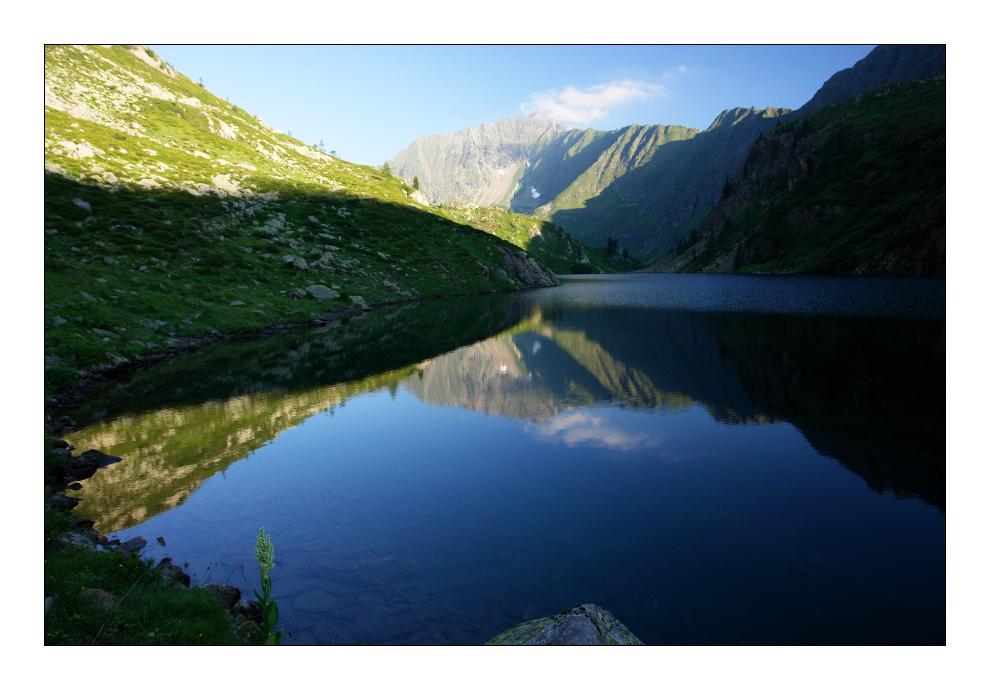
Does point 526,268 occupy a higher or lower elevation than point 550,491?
higher

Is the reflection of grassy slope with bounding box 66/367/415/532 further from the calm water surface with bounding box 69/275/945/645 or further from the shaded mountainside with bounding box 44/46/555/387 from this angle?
the shaded mountainside with bounding box 44/46/555/387

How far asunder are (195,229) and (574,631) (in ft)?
245

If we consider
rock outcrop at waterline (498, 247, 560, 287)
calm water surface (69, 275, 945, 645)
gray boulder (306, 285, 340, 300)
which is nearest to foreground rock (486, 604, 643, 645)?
calm water surface (69, 275, 945, 645)

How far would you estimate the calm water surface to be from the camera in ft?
30.6

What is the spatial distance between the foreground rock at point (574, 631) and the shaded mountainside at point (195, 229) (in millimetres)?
27810

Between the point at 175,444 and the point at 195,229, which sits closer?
the point at 175,444

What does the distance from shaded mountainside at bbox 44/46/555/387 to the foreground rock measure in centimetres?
2781

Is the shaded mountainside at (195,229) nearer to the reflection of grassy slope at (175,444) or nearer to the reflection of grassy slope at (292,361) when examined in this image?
the reflection of grassy slope at (292,361)

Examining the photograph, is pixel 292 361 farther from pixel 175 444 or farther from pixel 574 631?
pixel 574 631

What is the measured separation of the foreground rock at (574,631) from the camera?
7.09 m

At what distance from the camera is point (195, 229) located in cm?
6469

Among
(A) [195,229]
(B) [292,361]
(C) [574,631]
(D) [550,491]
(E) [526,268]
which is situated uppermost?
(E) [526,268]

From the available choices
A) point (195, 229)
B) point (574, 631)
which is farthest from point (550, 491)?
point (195, 229)

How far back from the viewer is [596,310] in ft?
228
